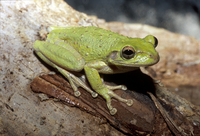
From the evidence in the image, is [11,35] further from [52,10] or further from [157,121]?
[157,121]

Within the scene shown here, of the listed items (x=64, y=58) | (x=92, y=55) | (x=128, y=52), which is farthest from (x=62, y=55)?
(x=128, y=52)

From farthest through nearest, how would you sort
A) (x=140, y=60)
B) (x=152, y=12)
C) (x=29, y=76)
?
1. (x=152, y=12)
2. (x=29, y=76)
3. (x=140, y=60)

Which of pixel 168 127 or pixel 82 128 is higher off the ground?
pixel 168 127

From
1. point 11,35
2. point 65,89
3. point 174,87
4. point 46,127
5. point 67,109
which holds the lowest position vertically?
point 174,87

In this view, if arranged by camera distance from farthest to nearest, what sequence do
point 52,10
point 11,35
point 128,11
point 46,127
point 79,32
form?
point 128,11 < point 52,10 < point 11,35 < point 79,32 < point 46,127

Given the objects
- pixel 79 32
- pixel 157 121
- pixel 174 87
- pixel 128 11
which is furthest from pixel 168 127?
pixel 128 11

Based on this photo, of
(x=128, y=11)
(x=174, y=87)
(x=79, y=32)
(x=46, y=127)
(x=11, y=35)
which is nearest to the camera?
(x=46, y=127)

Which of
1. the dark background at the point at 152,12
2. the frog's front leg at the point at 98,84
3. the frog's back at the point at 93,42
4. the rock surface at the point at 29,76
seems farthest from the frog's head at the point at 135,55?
the dark background at the point at 152,12

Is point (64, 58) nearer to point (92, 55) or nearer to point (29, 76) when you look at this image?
point (92, 55)

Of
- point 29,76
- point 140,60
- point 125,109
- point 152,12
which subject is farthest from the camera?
point 152,12
